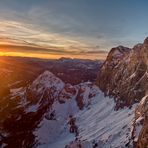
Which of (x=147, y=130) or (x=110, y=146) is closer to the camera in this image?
(x=147, y=130)

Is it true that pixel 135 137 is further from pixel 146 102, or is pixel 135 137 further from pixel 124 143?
pixel 146 102

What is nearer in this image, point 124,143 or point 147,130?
point 147,130

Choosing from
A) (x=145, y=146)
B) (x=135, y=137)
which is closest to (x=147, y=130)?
(x=145, y=146)

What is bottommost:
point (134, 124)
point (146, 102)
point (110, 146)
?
point (110, 146)

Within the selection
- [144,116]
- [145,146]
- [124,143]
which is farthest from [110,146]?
[145,146]

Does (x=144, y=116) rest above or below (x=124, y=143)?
above

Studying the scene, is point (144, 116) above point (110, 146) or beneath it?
above

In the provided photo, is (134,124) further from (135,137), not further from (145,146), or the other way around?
(145,146)

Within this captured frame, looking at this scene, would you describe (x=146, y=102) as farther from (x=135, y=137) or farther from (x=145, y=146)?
(x=145, y=146)
